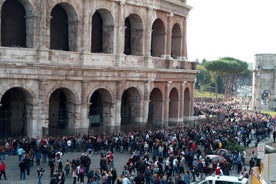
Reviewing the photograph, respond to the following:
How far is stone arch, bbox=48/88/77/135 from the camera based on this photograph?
3030 centimetres

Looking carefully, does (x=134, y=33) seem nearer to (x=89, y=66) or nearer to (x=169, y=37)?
(x=169, y=37)

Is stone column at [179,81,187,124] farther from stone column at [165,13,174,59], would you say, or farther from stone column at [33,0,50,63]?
stone column at [33,0,50,63]

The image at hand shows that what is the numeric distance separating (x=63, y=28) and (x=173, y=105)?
13.6 metres

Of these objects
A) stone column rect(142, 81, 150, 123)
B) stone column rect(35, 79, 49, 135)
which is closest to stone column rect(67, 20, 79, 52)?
stone column rect(35, 79, 49, 135)

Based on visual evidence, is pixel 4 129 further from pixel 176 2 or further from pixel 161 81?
pixel 176 2

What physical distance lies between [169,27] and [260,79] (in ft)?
115

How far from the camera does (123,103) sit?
36.9m

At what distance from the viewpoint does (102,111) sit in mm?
33469

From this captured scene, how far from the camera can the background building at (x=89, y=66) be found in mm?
27922

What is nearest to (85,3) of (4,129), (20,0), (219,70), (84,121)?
(20,0)

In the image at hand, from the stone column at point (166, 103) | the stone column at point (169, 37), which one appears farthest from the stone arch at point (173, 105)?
the stone column at point (169, 37)

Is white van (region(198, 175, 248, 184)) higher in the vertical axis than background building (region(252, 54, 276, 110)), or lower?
lower

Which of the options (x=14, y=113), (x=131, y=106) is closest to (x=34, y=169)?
(x=14, y=113)

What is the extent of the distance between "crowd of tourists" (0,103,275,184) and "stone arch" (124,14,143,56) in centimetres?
797
